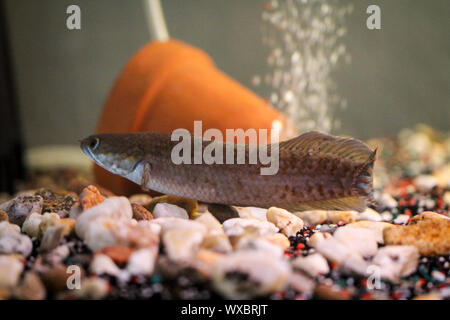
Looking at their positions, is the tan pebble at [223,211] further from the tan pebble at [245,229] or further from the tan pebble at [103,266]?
the tan pebble at [103,266]

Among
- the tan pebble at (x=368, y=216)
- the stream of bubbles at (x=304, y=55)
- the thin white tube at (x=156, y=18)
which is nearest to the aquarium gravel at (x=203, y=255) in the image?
the tan pebble at (x=368, y=216)

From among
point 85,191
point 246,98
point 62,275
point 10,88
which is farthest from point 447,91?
point 10,88

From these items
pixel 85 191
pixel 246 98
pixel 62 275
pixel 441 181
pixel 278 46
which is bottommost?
pixel 441 181

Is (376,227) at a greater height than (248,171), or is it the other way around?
(248,171)

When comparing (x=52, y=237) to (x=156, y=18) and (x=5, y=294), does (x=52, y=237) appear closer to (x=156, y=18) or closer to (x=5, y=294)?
Result: (x=5, y=294)

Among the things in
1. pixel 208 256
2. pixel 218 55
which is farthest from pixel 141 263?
pixel 218 55
